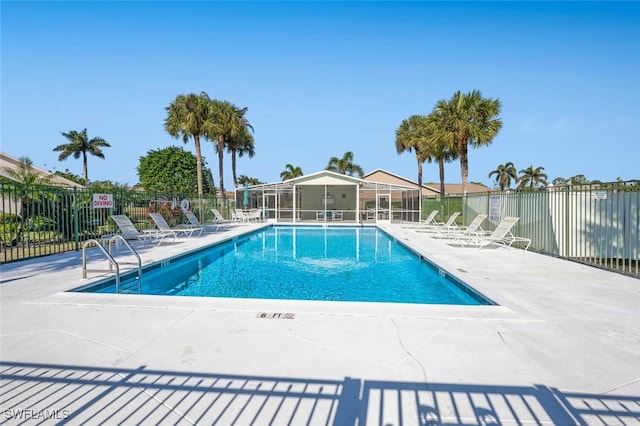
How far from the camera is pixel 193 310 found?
4.32 metres

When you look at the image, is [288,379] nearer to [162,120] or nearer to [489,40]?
[489,40]

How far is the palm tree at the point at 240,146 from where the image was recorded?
28531mm

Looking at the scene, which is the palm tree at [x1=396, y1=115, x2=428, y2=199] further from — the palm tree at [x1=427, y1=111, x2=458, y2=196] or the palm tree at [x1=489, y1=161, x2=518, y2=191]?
the palm tree at [x1=489, y1=161, x2=518, y2=191]

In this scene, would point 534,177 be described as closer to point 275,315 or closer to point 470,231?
point 470,231

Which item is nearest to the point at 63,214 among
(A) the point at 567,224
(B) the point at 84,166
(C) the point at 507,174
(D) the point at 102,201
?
(D) the point at 102,201

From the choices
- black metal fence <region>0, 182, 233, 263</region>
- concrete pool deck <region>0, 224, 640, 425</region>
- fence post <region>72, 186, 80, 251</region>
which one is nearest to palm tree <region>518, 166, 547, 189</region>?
black metal fence <region>0, 182, 233, 263</region>

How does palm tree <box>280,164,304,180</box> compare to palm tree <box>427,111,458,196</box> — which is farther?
palm tree <box>280,164,304,180</box>

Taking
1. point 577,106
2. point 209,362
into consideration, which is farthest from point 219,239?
point 577,106

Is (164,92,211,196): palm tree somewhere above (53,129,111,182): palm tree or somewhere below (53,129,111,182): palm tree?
below

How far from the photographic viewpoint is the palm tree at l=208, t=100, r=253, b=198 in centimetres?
2335

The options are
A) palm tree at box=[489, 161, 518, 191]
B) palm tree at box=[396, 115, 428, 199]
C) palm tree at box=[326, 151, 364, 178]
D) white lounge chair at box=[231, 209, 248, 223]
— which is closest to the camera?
white lounge chair at box=[231, 209, 248, 223]

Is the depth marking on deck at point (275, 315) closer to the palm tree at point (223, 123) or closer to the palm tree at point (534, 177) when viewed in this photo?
the palm tree at point (223, 123)

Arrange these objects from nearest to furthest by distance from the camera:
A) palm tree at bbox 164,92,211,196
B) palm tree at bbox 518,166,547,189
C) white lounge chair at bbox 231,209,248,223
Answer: white lounge chair at bbox 231,209,248,223 < palm tree at bbox 164,92,211,196 < palm tree at bbox 518,166,547,189

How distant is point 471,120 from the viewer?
18.8 metres
